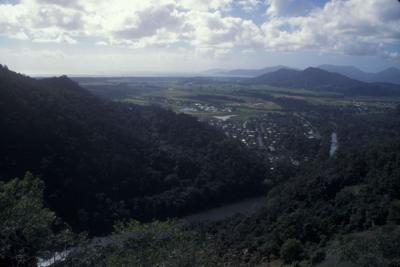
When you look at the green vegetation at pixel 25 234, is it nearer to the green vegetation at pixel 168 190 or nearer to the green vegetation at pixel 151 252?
the green vegetation at pixel 168 190

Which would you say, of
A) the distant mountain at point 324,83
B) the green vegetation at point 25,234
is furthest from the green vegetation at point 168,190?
the distant mountain at point 324,83

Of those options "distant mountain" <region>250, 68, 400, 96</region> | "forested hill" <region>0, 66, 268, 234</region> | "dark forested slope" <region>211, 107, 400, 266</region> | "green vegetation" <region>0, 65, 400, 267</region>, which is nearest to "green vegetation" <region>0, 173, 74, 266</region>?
"green vegetation" <region>0, 65, 400, 267</region>

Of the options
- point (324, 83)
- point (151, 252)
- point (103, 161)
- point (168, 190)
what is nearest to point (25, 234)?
point (151, 252)

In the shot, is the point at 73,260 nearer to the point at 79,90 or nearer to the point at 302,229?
the point at 302,229

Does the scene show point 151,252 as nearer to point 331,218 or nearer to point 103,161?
point 331,218

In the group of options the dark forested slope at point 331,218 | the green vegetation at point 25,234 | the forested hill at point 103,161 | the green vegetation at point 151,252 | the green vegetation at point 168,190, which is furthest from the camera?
the forested hill at point 103,161

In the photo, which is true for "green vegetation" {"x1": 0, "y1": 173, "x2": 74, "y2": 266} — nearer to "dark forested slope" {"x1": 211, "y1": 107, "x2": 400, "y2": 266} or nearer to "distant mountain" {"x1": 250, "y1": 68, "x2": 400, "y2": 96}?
"dark forested slope" {"x1": 211, "y1": 107, "x2": 400, "y2": 266}

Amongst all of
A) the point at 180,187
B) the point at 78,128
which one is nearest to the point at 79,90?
the point at 78,128
